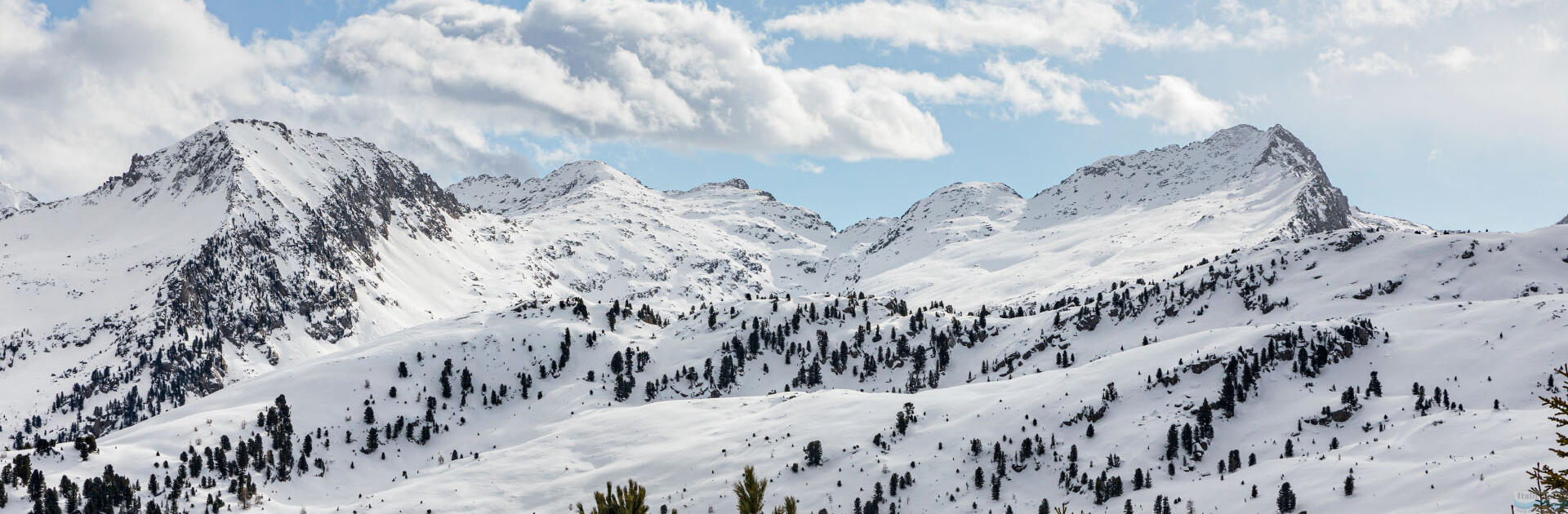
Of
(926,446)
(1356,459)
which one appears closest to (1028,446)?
(926,446)

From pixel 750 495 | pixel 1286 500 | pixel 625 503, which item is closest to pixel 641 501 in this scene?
pixel 625 503

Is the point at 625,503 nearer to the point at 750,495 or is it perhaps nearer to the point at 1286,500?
the point at 750,495

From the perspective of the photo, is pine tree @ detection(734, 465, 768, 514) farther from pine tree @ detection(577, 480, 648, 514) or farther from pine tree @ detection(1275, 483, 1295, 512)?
pine tree @ detection(1275, 483, 1295, 512)

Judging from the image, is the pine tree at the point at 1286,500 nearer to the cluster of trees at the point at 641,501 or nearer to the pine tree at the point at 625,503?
the cluster of trees at the point at 641,501

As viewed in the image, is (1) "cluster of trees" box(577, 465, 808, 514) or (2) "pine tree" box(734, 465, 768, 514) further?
(2) "pine tree" box(734, 465, 768, 514)

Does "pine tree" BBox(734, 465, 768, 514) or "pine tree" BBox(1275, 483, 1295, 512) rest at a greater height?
"pine tree" BBox(734, 465, 768, 514)

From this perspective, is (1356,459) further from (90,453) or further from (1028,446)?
(90,453)

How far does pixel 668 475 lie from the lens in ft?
625

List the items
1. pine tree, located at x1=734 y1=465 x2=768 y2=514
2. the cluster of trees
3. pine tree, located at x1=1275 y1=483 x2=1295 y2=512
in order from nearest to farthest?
the cluster of trees → pine tree, located at x1=734 y1=465 x2=768 y2=514 → pine tree, located at x1=1275 y1=483 x2=1295 y2=512

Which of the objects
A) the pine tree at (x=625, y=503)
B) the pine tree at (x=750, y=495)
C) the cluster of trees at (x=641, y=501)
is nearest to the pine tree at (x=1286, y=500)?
the cluster of trees at (x=641, y=501)

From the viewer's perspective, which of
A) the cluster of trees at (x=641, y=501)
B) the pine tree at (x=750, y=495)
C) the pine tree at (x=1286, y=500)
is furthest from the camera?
the pine tree at (x=1286, y=500)

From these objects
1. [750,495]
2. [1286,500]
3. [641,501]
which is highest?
[641,501]

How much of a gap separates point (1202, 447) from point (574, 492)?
12839 centimetres

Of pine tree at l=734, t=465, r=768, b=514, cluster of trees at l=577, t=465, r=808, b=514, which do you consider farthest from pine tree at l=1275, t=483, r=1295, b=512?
pine tree at l=734, t=465, r=768, b=514
